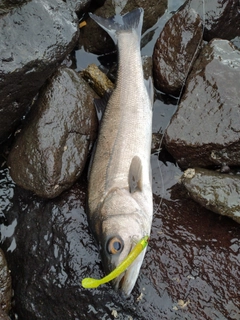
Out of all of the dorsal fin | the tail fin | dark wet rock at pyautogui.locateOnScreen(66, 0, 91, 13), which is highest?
dark wet rock at pyautogui.locateOnScreen(66, 0, 91, 13)

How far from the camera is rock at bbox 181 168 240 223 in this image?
14.5 ft

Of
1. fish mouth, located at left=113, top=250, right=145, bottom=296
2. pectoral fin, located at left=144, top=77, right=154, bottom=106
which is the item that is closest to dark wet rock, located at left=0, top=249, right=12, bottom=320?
fish mouth, located at left=113, top=250, right=145, bottom=296

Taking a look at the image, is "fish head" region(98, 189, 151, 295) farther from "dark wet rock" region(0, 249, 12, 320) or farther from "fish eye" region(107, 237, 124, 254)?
"dark wet rock" region(0, 249, 12, 320)

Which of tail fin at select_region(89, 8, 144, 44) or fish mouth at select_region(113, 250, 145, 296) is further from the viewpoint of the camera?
tail fin at select_region(89, 8, 144, 44)

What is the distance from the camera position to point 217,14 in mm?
5305

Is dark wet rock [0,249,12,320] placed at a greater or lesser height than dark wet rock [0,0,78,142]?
lesser

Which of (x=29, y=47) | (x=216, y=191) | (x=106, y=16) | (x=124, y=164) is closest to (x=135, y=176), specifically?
(x=124, y=164)

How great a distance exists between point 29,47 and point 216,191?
273cm

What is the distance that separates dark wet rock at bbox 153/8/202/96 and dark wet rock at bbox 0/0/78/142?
130cm

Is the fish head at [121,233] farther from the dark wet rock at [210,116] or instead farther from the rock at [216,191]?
the dark wet rock at [210,116]

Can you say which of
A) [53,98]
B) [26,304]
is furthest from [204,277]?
[53,98]

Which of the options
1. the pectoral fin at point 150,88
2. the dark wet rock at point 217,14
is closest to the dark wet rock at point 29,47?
the pectoral fin at point 150,88

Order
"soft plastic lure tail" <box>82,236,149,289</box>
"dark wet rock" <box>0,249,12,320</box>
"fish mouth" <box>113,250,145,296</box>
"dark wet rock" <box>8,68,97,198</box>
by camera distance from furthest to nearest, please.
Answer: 1. "dark wet rock" <box>8,68,97,198</box>
2. "dark wet rock" <box>0,249,12,320</box>
3. "fish mouth" <box>113,250,145,296</box>
4. "soft plastic lure tail" <box>82,236,149,289</box>

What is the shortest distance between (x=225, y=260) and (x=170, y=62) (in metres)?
2.69
